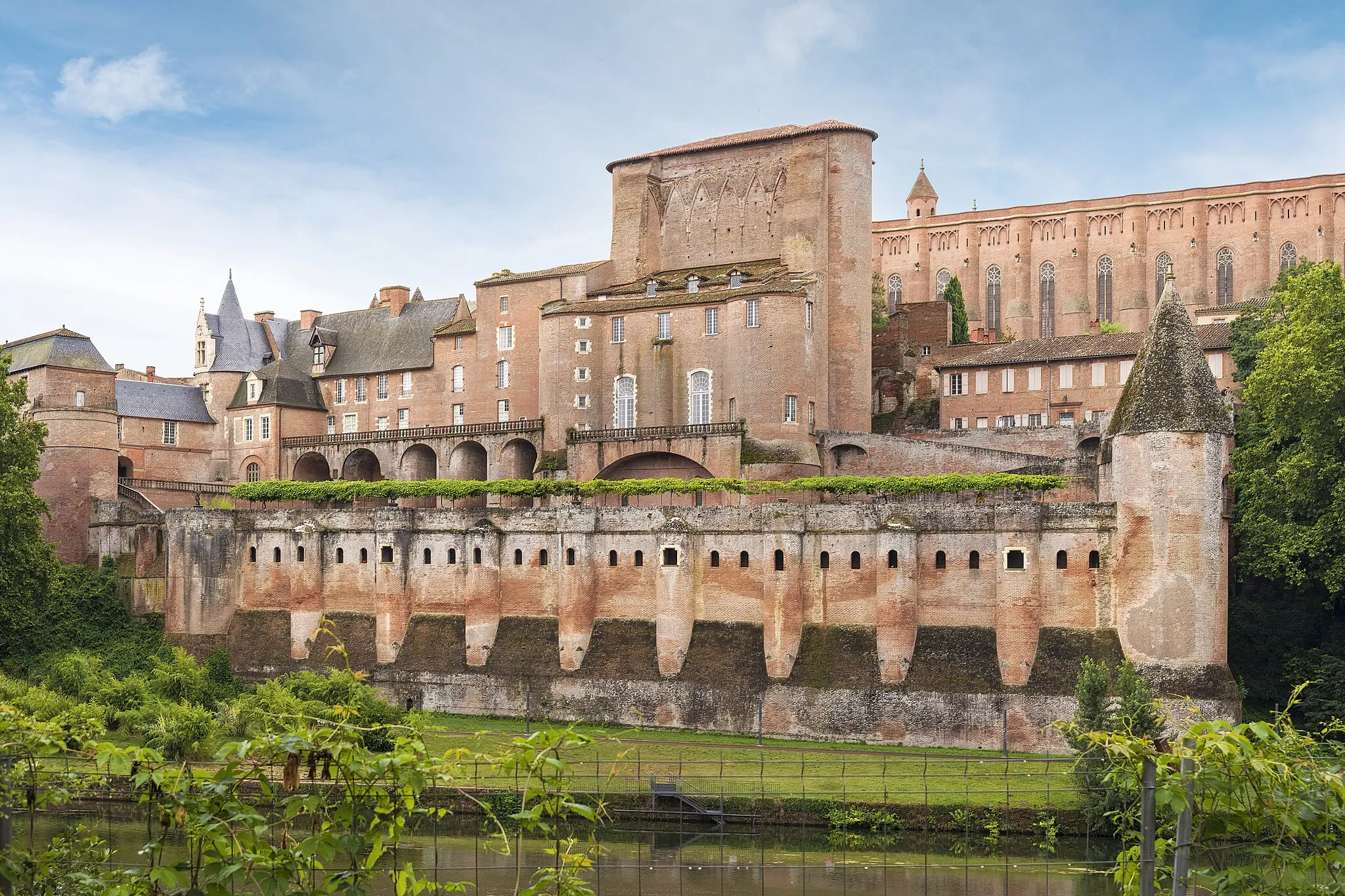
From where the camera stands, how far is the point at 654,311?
204ft

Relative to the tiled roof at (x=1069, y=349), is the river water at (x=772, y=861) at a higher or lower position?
lower

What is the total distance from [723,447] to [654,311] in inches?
305

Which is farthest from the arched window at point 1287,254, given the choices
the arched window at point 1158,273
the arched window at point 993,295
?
the arched window at point 993,295

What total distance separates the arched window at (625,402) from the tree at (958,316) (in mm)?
20290

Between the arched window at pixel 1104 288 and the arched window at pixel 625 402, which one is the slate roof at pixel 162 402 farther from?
the arched window at pixel 1104 288

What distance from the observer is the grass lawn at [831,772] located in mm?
37188

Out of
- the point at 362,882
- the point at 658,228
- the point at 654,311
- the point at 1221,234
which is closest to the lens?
the point at 362,882

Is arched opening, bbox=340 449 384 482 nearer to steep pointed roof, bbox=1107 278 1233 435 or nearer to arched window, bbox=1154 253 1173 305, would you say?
steep pointed roof, bbox=1107 278 1233 435

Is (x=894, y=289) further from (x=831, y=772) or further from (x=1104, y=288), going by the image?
(x=831, y=772)

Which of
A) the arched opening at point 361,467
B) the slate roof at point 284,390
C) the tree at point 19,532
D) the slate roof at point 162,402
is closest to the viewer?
the tree at point 19,532

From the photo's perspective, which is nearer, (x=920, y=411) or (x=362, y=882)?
(x=362, y=882)

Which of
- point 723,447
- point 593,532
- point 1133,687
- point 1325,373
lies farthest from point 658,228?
point 1133,687

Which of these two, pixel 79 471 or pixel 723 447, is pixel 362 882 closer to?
pixel 723 447

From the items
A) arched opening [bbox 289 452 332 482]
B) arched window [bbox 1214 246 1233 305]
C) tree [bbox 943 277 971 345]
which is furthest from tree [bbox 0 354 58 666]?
arched window [bbox 1214 246 1233 305]
